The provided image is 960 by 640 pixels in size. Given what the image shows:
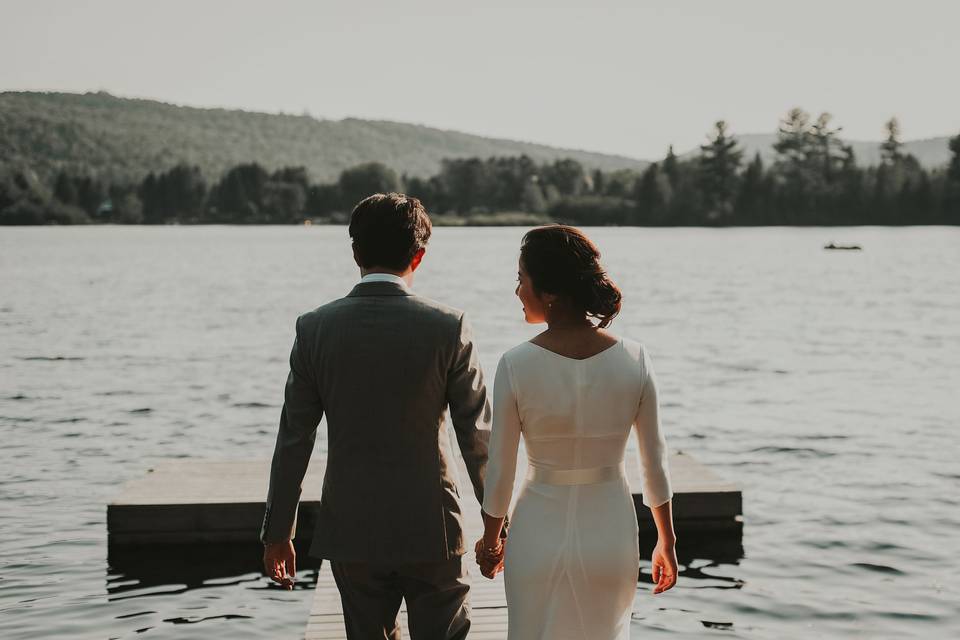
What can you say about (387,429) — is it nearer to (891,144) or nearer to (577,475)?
(577,475)

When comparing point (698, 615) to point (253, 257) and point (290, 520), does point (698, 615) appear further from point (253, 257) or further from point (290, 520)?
point (253, 257)

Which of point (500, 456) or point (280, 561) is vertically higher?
point (500, 456)

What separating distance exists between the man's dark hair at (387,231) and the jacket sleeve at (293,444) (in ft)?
1.22

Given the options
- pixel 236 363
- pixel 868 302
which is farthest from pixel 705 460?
pixel 868 302

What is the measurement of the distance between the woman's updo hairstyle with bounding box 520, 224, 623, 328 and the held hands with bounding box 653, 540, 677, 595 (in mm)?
944

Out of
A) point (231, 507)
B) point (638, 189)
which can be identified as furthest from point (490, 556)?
point (638, 189)

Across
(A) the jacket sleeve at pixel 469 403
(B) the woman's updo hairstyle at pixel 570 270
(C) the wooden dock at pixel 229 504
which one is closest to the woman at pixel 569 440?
(B) the woman's updo hairstyle at pixel 570 270

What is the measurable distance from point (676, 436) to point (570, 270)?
1526 cm

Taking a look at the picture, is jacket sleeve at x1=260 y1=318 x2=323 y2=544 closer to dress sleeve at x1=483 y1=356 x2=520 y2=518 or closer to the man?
the man

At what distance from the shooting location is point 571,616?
392 cm

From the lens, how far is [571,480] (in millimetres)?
3893

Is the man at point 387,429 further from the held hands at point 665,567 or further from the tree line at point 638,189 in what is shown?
the tree line at point 638,189

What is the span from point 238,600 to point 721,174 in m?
172

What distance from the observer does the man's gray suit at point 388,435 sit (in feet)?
13.2
